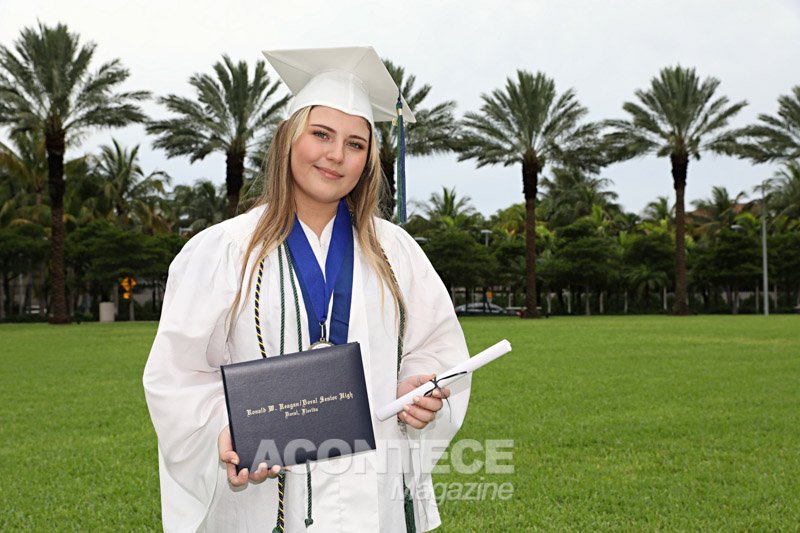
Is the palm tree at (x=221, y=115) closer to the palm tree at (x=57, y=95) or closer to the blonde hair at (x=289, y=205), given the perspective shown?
the palm tree at (x=57, y=95)

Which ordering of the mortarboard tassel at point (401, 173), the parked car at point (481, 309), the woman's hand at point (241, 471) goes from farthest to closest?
1. the parked car at point (481, 309)
2. the mortarboard tassel at point (401, 173)
3. the woman's hand at point (241, 471)

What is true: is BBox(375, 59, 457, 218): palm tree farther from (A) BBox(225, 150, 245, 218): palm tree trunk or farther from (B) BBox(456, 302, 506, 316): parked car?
(B) BBox(456, 302, 506, 316): parked car

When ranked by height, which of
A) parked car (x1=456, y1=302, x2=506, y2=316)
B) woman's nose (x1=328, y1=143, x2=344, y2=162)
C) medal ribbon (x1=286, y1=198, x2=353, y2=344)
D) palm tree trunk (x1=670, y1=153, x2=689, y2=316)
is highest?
palm tree trunk (x1=670, y1=153, x2=689, y2=316)

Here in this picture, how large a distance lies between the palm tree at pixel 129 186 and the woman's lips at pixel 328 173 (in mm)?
53478

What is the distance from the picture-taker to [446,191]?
2537 inches

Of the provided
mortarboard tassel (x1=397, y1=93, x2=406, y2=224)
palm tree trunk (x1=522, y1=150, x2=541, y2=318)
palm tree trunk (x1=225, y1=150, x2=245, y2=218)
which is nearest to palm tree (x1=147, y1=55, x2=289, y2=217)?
palm tree trunk (x1=225, y1=150, x2=245, y2=218)

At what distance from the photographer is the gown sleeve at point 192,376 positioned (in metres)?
2.13

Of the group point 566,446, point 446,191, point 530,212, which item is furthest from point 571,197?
point 566,446

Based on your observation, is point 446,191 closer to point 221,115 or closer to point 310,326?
point 221,115

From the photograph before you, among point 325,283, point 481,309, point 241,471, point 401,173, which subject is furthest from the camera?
point 481,309

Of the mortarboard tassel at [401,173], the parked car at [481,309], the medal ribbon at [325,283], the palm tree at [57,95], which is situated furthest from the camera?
the parked car at [481,309]

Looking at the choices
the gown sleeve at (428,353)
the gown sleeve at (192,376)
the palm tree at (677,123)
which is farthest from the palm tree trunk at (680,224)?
the gown sleeve at (192,376)

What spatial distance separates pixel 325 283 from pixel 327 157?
38 cm

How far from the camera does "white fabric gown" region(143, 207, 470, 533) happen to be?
2146 millimetres
